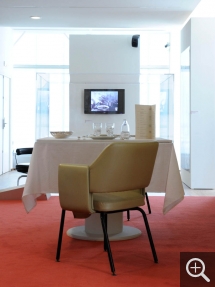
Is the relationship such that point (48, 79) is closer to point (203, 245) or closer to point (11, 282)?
point (203, 245)

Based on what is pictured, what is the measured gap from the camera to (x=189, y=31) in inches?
323

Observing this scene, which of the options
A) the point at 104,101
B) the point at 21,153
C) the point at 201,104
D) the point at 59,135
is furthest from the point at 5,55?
the point at 59,135

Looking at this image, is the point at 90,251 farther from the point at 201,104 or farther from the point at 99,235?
the point at 201,104

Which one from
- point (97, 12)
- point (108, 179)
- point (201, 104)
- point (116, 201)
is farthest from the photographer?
point (97, 12)

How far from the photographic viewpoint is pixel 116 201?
3.54 meters

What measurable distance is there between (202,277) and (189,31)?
A: 565 centimetres

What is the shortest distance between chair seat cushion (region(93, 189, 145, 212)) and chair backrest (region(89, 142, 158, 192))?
0.36 ft

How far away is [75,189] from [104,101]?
5448 mm

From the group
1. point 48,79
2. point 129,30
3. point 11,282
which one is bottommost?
point 11,282

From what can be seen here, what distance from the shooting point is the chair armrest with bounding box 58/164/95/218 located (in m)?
3.47

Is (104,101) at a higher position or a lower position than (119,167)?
higher

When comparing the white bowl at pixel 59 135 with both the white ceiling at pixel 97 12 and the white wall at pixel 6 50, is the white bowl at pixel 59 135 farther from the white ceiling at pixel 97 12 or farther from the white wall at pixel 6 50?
the white wall at pixel 6 50

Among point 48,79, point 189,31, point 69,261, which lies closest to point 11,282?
point 69,261

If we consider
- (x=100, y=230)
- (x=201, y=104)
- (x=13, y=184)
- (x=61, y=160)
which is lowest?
(x=13, y=184)
